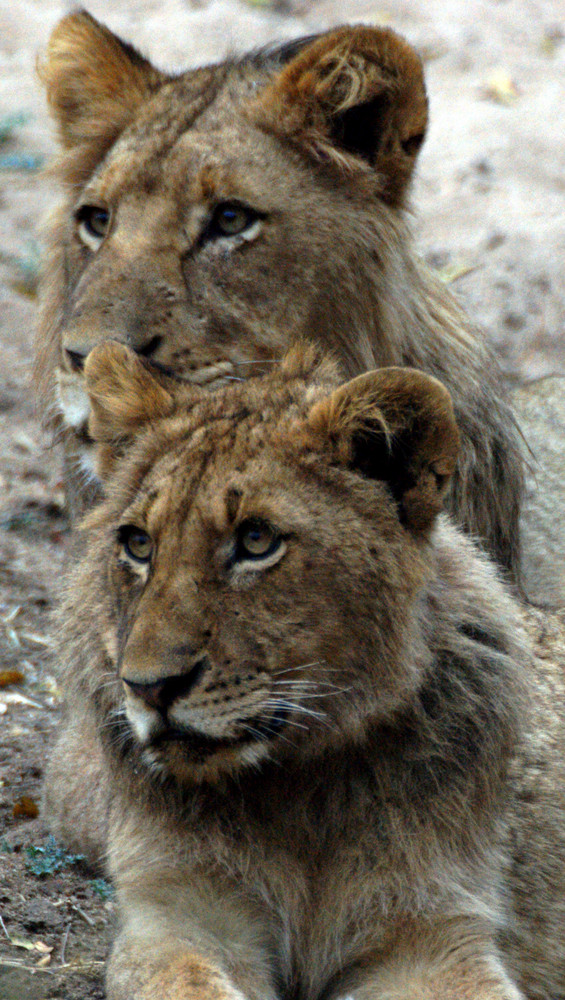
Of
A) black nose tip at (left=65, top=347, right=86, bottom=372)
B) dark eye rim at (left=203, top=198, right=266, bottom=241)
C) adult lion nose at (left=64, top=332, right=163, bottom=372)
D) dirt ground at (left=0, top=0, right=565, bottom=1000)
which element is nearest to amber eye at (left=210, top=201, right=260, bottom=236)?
dark eye rim at (left=203, top=198, right=266, bottom=241)

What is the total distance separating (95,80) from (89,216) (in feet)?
1.55

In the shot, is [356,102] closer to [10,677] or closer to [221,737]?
[221,737]

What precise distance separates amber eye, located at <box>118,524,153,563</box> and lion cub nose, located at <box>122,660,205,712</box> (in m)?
0.43

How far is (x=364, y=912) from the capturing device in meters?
3.42

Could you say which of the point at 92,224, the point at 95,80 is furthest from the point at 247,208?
the point at 95,80

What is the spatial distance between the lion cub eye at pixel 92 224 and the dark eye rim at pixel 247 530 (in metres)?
1.82

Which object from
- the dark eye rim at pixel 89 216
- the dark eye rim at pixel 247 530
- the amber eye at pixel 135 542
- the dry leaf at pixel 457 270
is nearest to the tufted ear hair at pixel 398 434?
the dark eye rim at pixel 247 530

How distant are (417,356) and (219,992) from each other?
2.38m

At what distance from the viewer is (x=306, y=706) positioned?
3193 millimetres

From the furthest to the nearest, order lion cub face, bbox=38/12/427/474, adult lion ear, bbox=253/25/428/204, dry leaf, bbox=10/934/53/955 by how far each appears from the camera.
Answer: adult lion ear, bbox=253/25/428/204 → lion cub face, bbox=38/12/427/474 → dry leaf, bbox=10/934/53/955

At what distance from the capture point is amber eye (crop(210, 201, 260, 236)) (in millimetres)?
Answer: 4355

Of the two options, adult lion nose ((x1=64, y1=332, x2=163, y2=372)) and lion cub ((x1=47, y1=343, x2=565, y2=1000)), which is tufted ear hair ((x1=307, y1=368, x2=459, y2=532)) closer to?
lion cub ((x1=47, y1=343, x2=565, y2=1000))

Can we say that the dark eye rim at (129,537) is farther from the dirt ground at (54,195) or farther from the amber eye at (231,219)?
the amber eye at (231,219)

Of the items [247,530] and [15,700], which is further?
[15,700]
